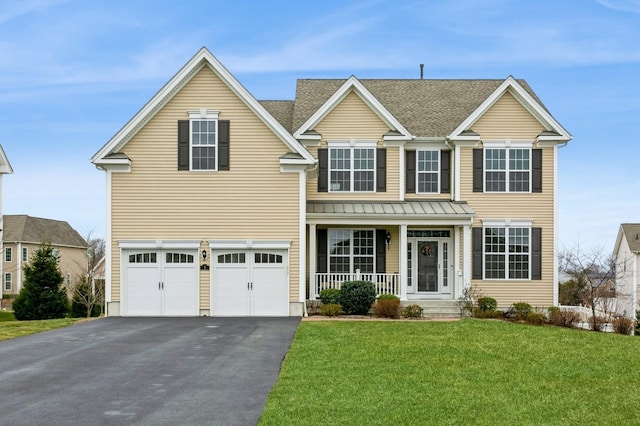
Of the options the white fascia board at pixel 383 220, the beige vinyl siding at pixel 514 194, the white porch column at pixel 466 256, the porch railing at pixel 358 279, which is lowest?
the porch railing at pixel 358 279

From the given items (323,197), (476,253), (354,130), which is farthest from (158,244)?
(476,253)

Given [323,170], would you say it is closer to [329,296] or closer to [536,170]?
[329,296]

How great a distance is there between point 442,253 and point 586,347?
10.9 m

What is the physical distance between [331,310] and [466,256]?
5870mm

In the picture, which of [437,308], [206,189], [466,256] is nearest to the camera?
[206,189]

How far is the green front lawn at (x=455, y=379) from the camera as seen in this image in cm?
944

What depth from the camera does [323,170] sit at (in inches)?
1046

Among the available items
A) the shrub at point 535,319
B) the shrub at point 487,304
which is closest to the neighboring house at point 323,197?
the shrub at point 487,304

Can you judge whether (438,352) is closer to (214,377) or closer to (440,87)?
(214,377)

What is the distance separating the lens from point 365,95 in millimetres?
26312

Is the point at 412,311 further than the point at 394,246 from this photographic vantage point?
No

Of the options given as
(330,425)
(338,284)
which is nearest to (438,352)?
(330,425)

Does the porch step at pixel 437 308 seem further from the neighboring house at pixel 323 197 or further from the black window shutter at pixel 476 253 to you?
the black window shutter at pixel 476 253

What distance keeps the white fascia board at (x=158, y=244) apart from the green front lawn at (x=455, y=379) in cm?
683
